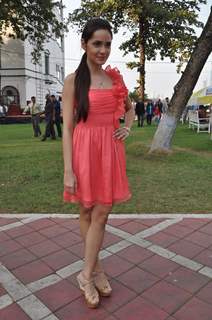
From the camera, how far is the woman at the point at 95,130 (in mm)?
2398

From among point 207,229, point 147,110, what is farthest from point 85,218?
point 147,110

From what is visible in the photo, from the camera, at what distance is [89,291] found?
8.54ft

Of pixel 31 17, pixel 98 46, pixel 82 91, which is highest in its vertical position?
pixel 31 17

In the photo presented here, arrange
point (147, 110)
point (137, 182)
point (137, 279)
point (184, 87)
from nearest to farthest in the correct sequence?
point (137, 279), point (137, 182), point (184, 87), point (147, 110)

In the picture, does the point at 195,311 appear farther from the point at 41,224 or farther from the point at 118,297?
the point at 41,224

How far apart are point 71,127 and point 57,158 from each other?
595 cm

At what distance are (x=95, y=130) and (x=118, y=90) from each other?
1.04 ft

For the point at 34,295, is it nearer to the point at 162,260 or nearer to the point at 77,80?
the point at 162,260

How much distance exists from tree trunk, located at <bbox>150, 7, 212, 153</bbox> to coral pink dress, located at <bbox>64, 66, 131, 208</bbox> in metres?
6.05

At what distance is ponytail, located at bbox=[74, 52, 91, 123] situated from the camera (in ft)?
7.79

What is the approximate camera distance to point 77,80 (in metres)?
2.41

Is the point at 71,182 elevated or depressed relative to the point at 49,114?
depressed

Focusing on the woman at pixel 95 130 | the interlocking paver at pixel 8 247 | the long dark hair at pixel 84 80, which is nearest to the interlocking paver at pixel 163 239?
the woman at pixel 95 130

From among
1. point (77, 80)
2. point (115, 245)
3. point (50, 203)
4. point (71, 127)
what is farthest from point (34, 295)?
point (50, 203)
